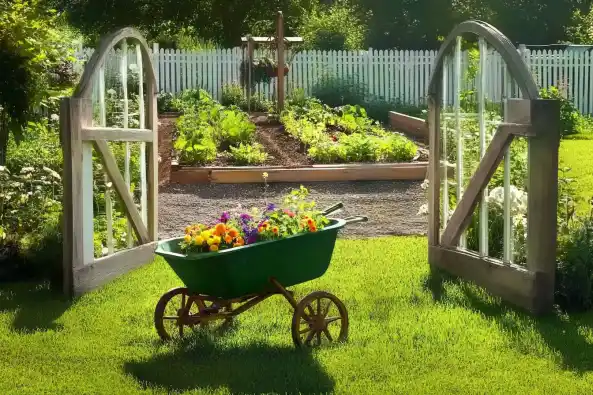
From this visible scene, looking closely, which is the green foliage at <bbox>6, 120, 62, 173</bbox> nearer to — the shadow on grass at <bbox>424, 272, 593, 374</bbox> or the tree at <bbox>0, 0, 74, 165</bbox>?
the tree at <bbox>0, 0, 74, 165</bbox>

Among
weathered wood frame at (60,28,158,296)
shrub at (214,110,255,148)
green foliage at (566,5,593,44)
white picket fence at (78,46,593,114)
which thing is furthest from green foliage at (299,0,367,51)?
weathered wood frame at (60,28,158,296)

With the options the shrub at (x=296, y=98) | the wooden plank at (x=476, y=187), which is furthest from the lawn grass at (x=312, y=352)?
the shrub at (x=296, y=98)

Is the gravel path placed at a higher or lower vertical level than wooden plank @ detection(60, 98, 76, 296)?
lower

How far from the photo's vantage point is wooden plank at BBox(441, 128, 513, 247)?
7.19 m

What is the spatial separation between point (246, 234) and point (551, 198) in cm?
196

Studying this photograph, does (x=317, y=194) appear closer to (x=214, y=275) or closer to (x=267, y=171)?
(x=267, y=171)

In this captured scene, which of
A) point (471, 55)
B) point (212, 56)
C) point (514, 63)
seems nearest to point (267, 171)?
point (471, 55)

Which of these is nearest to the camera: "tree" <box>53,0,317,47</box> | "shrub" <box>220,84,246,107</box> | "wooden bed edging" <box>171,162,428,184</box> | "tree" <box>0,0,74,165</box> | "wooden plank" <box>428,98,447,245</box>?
"wooden plank" <box>428,98,447,245</box>

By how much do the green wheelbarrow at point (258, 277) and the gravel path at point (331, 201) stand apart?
13.2 feet

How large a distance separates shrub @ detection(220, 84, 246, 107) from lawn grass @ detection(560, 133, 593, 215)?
7.07 m

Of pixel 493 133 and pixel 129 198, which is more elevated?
pixel 493 133

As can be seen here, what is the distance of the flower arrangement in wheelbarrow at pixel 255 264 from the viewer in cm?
597

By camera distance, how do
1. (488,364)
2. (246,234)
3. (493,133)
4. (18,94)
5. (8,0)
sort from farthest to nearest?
(8,0), (18,94), (493,133), (246,234), (488,364)

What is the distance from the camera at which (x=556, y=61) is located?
74.2 feet
